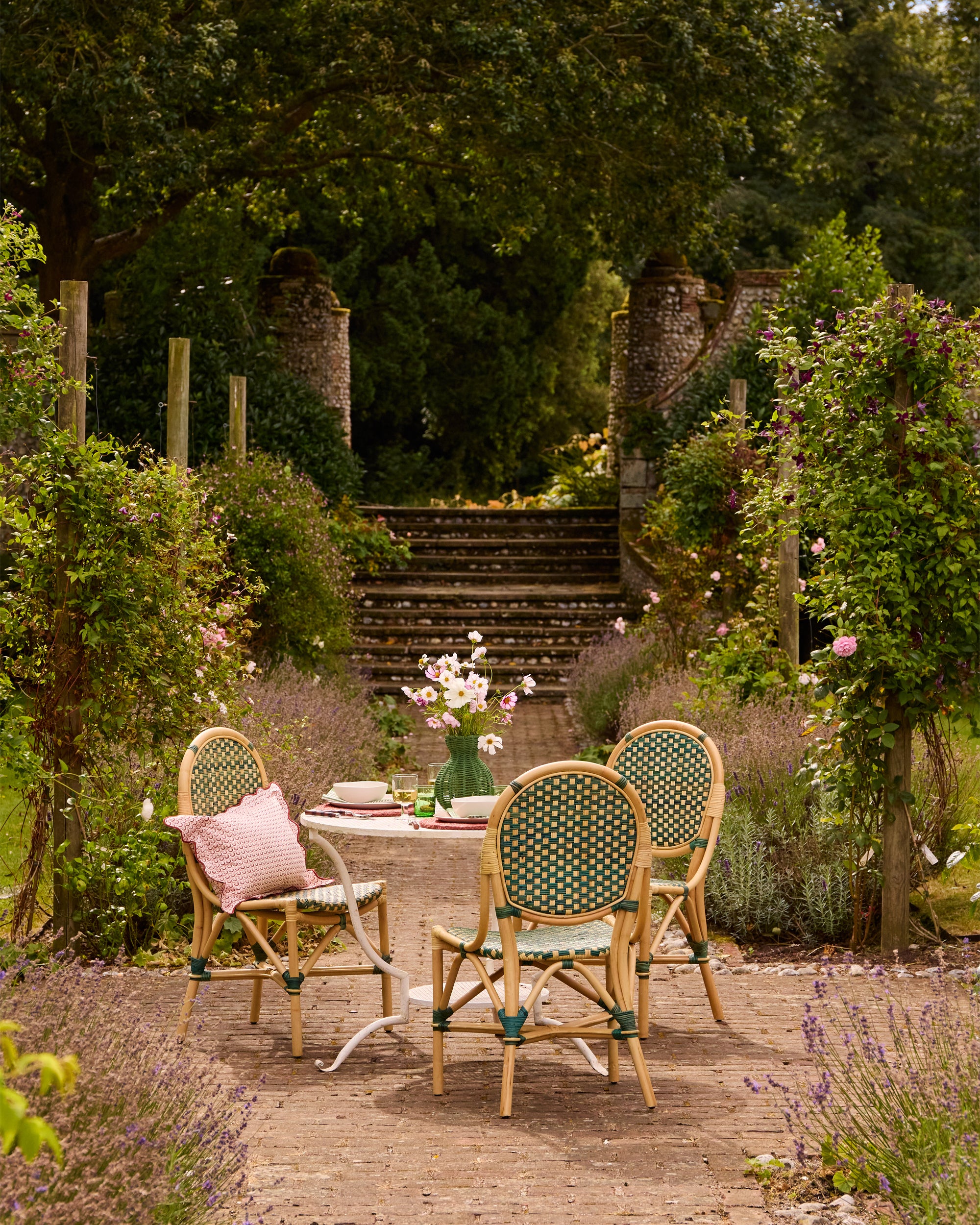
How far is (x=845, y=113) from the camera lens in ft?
85.5

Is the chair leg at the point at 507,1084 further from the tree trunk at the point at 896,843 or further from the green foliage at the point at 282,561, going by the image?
the green foliage at the point at 282,561

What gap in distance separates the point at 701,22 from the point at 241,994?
1155cm

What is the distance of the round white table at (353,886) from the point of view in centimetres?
491

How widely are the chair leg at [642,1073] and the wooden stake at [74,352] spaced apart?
3.23 m

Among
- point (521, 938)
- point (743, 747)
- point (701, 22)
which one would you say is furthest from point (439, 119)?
point (521, 938)

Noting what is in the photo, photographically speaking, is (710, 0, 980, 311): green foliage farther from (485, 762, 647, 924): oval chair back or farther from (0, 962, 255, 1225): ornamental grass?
(0, 962, 255, 1225): ornamental grass

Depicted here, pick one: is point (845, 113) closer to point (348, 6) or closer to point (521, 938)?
point (348, 6)

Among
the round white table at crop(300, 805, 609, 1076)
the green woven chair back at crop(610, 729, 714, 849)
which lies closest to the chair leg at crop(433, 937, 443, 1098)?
the round white table at crop(300, 805, 609, 1076)

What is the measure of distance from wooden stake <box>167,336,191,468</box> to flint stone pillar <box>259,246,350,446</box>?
29.6 ft

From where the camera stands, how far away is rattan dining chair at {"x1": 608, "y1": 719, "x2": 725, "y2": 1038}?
524cm

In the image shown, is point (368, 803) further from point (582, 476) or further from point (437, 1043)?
point (582, 476)

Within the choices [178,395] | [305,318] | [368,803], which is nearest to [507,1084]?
[368,803]

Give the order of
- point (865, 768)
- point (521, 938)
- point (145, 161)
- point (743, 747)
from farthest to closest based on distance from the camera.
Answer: point (145, 161) < point (743, 747) < point (865, 768) < point (521, 938)

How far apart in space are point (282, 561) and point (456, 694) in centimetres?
657
